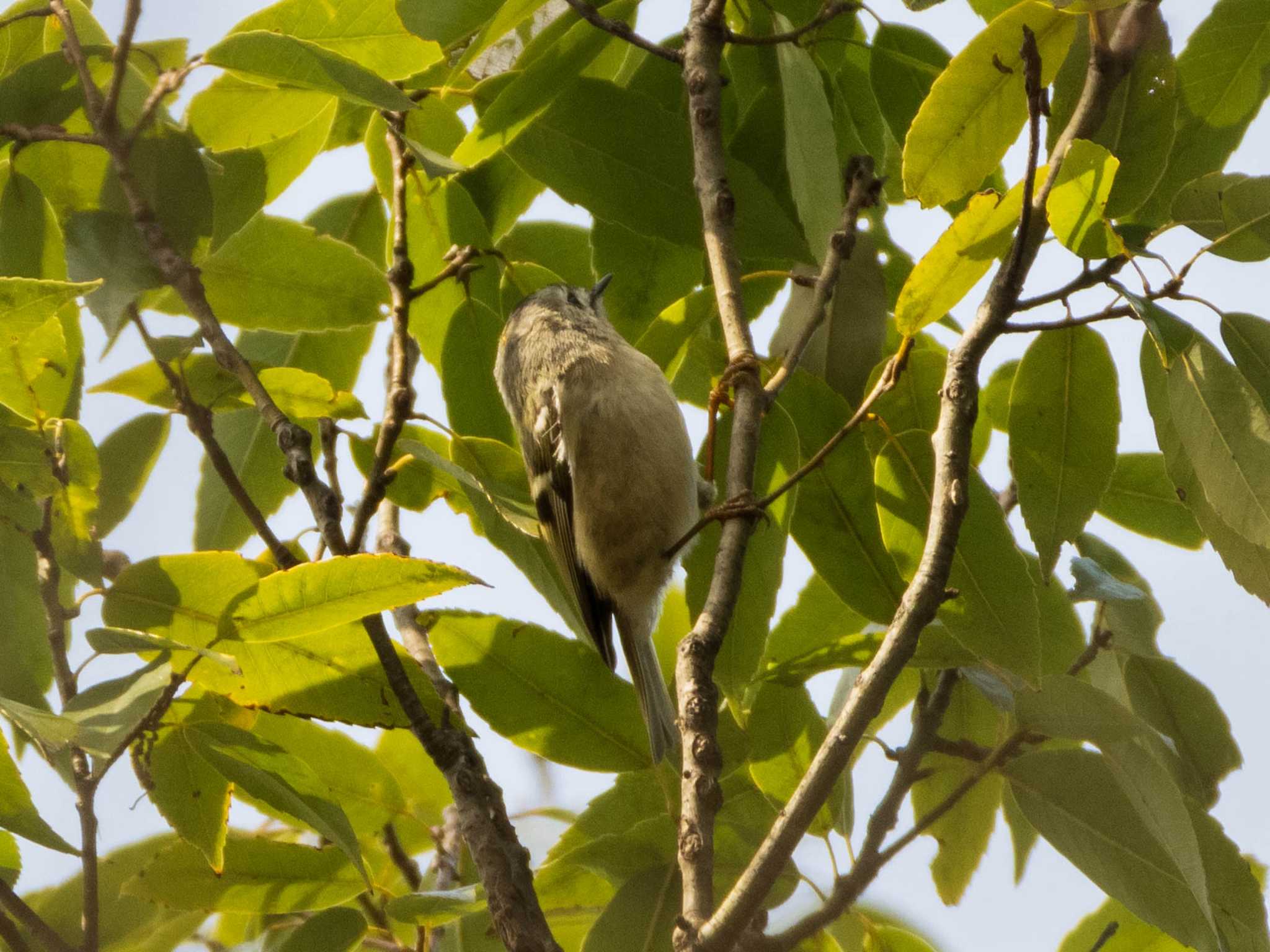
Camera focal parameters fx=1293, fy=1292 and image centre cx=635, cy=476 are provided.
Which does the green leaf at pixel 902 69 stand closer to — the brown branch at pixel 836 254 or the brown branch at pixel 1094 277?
the brown branch at pixel 836 254

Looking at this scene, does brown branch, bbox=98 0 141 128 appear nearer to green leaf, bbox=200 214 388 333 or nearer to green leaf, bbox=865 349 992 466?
green leaf, bbox=200 214 388 333

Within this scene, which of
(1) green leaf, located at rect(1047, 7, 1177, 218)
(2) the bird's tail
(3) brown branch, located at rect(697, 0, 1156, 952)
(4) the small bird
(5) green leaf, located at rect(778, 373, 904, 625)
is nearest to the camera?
(3) brown branch, located at rect(697, 0, 1156, 952)

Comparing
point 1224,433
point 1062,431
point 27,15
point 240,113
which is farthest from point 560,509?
point 1224,433

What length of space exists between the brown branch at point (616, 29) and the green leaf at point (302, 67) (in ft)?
0.92

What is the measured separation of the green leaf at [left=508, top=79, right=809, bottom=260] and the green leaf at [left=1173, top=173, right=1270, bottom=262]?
2.19ft

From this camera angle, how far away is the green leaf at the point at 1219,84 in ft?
5.64

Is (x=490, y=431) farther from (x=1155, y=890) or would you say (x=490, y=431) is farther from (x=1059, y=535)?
(x=1155, y=890)

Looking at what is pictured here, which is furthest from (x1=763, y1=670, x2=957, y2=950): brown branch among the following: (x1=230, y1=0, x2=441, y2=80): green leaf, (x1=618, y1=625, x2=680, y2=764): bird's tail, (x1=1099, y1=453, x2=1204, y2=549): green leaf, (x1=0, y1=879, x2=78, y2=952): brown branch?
(x1=230, y1=0, x2=441, y2=80): green leaf

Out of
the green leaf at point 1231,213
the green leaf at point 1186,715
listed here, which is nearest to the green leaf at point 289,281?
the green leaf at point 1231,213

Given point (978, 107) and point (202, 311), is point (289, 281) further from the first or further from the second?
point (978, 107)

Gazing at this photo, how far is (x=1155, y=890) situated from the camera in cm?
167

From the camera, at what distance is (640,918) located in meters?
1.74

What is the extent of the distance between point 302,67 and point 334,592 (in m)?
0.72

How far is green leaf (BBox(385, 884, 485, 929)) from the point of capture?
66.9 inches
